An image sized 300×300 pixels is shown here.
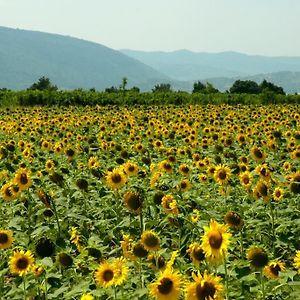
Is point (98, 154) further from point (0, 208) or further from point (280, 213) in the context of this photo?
point (280, 213)

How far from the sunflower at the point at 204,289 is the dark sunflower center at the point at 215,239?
0.37 meters

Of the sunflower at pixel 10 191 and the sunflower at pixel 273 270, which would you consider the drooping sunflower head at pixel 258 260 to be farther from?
the sunflower at pixel 10 191

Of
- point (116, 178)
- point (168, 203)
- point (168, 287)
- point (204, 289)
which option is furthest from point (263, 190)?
point (204, 289)

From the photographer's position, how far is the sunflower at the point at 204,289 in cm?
238

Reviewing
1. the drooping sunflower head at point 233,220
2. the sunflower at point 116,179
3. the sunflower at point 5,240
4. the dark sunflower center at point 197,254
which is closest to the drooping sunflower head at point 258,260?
the dark sunflower center at point 197,254

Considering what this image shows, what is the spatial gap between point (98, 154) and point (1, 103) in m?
22.4

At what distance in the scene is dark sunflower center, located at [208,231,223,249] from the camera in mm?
2785

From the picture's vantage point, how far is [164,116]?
1772cm

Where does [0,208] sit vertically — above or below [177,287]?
below

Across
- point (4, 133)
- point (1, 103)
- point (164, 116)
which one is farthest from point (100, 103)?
point (4, 133)

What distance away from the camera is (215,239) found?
2787mm

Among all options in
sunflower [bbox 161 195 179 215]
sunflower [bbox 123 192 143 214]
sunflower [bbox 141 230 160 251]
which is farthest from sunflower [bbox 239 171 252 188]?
sunflower [bbox 141 230 160 251]

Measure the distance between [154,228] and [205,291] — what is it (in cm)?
283

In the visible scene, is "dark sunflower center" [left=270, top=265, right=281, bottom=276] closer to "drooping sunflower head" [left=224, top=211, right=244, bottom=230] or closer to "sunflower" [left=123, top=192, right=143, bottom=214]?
"drooping sunflower head" [left=224, top=211, right=244, bottom=230]
